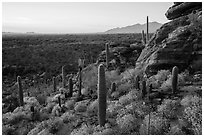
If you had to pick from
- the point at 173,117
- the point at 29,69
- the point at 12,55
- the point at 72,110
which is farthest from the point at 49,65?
the point at 173,117

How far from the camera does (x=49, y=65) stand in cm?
3628

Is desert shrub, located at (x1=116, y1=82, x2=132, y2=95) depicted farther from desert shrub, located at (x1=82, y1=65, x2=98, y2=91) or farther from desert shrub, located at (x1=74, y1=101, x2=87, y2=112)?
desert shrub, located at (x1=82, y1=65, x2=98, y2=91)

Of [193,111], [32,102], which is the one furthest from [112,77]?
[193,111]

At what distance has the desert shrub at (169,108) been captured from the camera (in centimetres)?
1070

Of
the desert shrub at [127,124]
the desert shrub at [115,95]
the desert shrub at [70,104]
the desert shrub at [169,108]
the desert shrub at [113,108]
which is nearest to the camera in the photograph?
the desert shrub at [127,124]

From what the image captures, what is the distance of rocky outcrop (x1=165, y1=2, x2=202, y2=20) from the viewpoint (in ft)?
59.1

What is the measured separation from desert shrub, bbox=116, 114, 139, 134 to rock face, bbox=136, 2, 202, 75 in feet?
20.9

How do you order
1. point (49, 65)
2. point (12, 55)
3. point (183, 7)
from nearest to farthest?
point (183, 7) → point (49, 65) → point (12, 55)

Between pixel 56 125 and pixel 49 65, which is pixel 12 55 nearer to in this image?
pixel 49 65

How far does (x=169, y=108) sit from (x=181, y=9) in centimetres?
1082

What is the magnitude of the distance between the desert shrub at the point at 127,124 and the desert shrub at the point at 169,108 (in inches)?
58.7

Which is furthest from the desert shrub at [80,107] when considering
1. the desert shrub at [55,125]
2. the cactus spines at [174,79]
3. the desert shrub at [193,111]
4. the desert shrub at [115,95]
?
the desert shrub at [193,111]

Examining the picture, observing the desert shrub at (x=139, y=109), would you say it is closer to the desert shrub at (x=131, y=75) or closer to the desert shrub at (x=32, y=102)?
the desert shrub at (x=131, y=75)

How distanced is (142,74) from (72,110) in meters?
6.22
